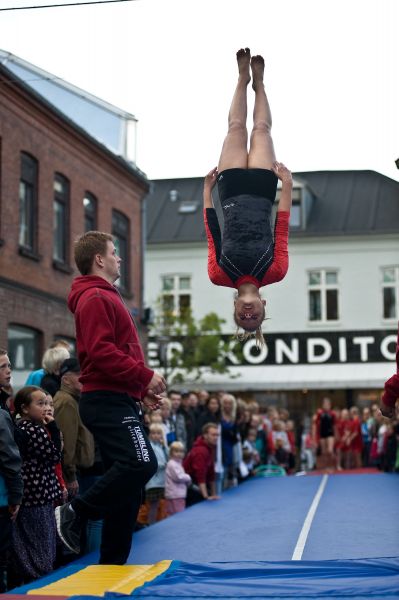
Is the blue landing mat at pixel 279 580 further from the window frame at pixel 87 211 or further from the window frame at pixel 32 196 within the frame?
the window frame at pixel 87 211

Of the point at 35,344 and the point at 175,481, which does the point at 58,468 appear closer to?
the point at 175,481

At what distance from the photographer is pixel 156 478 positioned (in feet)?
38.4

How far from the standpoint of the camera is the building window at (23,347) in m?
19.2

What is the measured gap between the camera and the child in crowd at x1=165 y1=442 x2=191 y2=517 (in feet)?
40.7

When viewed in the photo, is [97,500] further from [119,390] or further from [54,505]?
[54,505]

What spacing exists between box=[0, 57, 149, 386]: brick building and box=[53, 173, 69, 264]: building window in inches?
0.9

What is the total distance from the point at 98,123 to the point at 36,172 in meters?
1.96

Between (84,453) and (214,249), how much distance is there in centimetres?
226

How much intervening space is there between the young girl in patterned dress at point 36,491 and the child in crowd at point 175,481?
4.75 metres

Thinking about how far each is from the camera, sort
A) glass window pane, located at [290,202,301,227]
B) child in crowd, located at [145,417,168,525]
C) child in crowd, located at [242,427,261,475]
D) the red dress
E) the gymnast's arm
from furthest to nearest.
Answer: glass window pane, located at [290,202,301,227] < the red dress < child in crowd, located at [242,427,261,475] < child in crowd, located at [145,417,168,525] < the gymnast's arm

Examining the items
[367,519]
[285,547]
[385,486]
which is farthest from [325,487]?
[285,547]

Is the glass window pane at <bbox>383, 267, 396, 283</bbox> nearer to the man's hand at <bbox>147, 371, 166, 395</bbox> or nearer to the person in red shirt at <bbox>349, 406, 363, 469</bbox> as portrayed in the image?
the person in red shirt at <bbox>349, 406, 363, 469</bbox>

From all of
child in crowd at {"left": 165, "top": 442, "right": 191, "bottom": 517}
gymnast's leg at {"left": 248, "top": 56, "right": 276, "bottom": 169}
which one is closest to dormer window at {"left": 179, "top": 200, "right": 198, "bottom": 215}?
child in crowd at {"left": 165, "top": 442, "right": 191, "bottom": 517}

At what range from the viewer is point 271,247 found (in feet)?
25.5
